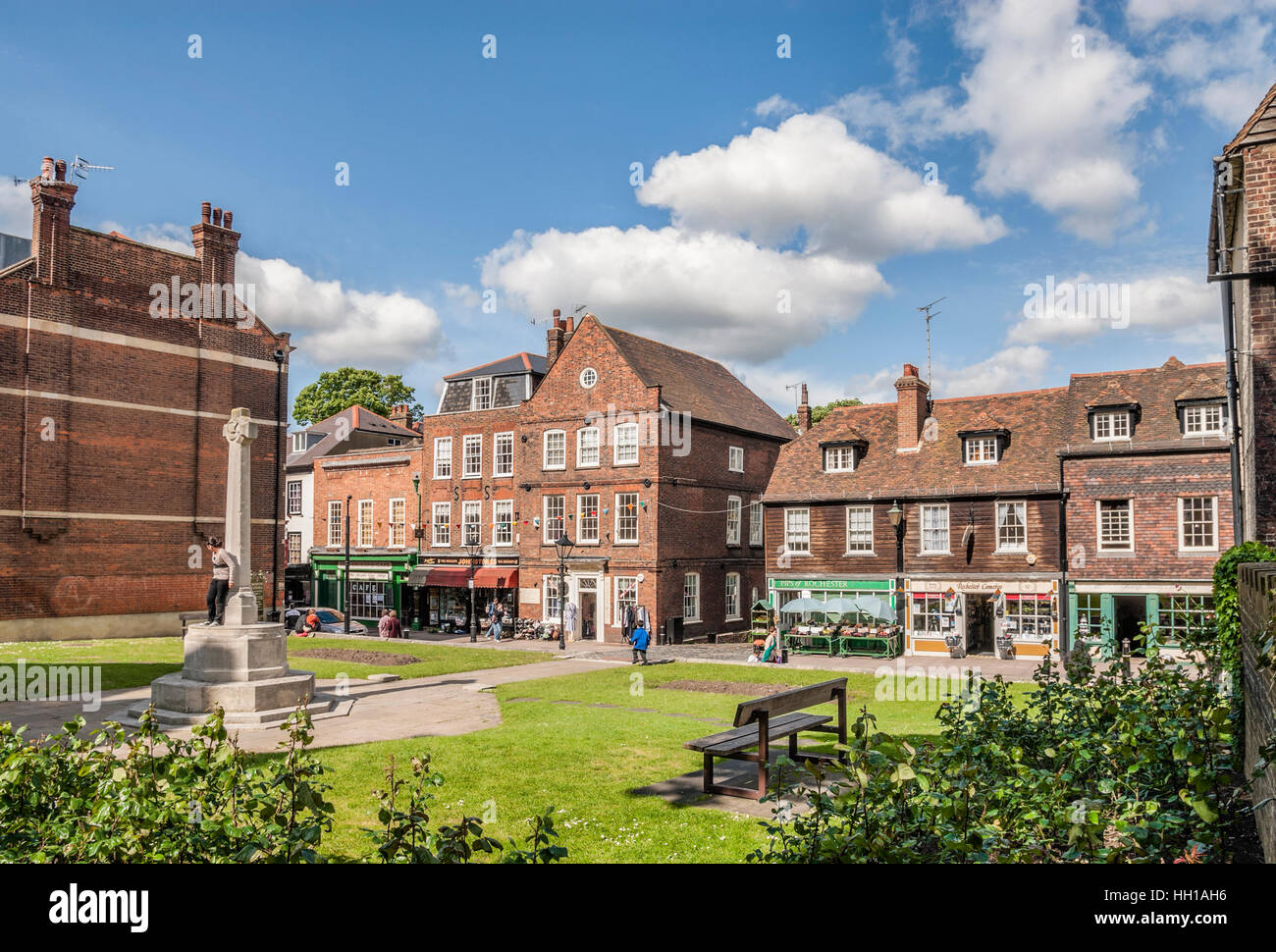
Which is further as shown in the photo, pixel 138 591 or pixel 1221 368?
pixel 138 591

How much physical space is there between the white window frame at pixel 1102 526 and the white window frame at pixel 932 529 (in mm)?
4611

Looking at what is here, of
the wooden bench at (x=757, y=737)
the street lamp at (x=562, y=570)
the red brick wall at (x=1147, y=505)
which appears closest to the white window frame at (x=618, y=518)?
the street lamp at (x=562, y=570)

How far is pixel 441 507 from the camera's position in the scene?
1607 inches

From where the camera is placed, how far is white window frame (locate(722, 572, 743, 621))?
3706 cm

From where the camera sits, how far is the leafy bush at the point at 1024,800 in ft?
14.7

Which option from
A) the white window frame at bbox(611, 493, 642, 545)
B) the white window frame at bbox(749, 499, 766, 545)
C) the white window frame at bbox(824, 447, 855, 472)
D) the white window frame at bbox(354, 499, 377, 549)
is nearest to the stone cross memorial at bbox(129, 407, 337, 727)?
the white window frame at bbox(611, 493, 642, 545)

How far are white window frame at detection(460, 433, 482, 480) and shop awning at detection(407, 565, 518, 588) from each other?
14.1 ft

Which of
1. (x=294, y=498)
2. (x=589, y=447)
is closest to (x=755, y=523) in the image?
(x=589, y=447)

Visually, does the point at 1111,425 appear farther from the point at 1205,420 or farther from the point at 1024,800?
the point at 1024,800

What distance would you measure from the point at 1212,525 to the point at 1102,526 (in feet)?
9.74

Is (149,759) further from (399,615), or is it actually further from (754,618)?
(399,615)

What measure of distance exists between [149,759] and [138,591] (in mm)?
30085
